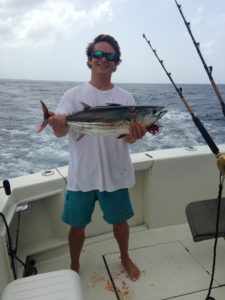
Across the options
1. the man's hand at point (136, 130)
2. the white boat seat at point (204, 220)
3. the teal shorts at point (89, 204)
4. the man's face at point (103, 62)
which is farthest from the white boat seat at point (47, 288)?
the man's face at point (103, 62)

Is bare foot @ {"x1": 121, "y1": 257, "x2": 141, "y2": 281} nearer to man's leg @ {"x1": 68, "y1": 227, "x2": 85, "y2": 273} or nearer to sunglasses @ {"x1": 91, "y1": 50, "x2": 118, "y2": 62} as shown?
man's leg @ {"x1": 68, "y1": 227, "x2": 85, "y2": 273}

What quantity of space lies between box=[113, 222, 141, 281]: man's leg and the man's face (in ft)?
3.41

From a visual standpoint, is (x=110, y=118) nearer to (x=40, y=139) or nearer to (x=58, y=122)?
(x=58, y=122)

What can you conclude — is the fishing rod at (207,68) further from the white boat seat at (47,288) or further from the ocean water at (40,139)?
the ocean water at (40,139)

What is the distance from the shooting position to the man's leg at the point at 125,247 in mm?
2230

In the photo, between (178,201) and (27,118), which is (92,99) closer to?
(178,201)

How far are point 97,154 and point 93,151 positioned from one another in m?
0.03

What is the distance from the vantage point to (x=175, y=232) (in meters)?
2.87

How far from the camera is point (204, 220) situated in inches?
83.1

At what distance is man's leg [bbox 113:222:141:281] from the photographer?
2.23m

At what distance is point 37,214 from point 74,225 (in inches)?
22.2

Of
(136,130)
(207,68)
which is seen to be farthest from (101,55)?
(207,68)

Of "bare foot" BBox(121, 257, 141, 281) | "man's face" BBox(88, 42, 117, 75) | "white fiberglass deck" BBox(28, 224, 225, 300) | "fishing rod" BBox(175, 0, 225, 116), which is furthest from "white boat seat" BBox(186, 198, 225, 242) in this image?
"man's face" BBox(88, 42, 117, 75)

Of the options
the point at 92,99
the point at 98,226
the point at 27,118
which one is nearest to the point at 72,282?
the point at 92,99
